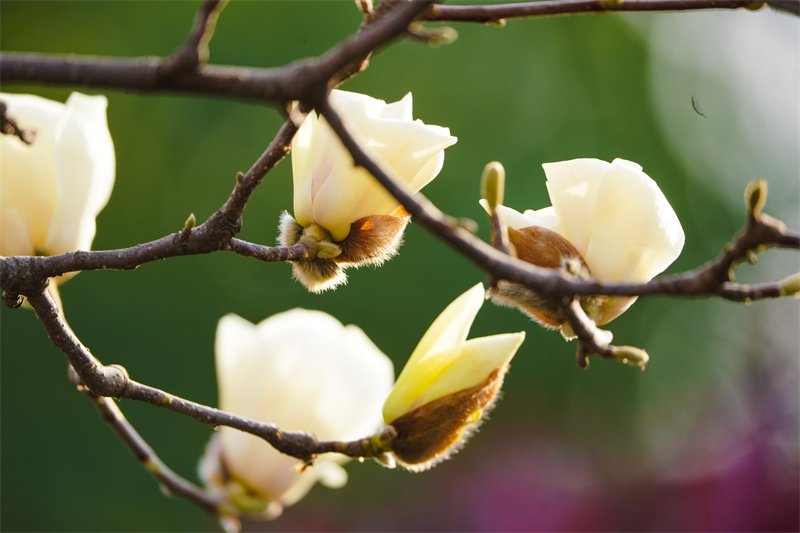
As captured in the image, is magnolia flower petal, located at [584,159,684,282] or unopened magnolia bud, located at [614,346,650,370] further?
magnolia flower petal, located at [584,159,684,282]

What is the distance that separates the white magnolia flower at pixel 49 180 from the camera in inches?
26.8

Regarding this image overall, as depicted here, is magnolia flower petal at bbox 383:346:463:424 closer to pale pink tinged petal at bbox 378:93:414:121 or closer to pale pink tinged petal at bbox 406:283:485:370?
pale pink tinged petal at bbox 406:283:485:370

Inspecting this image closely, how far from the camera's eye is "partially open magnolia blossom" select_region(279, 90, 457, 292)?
0.54 m

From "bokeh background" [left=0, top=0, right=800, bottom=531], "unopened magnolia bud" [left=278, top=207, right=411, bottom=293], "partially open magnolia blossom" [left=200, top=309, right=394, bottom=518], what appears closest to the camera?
"unopened magnolia bud" [left=278, top=207, right=411, bottom=293]

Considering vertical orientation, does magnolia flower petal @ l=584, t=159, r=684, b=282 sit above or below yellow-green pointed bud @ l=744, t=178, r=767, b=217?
below

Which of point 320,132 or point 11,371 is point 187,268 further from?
point 320,132

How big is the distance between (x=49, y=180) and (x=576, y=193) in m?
0.53

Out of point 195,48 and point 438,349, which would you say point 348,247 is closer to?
point 438,349

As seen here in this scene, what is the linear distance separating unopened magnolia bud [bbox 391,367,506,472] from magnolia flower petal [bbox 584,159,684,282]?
130 millimetres

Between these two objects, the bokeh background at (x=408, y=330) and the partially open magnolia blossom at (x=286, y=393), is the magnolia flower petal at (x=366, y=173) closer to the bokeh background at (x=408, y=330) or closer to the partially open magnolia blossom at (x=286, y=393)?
the partially open magnolia blossom at (x=286, y=393)

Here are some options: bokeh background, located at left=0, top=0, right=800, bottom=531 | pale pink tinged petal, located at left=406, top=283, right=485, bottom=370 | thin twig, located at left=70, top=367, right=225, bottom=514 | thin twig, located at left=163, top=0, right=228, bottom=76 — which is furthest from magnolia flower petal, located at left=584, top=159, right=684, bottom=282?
bokeh background, located at left=0, top=0, right=800, bottom=531

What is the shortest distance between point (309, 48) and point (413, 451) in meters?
3.24

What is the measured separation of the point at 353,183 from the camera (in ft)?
1.92

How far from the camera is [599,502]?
2.85 metres
